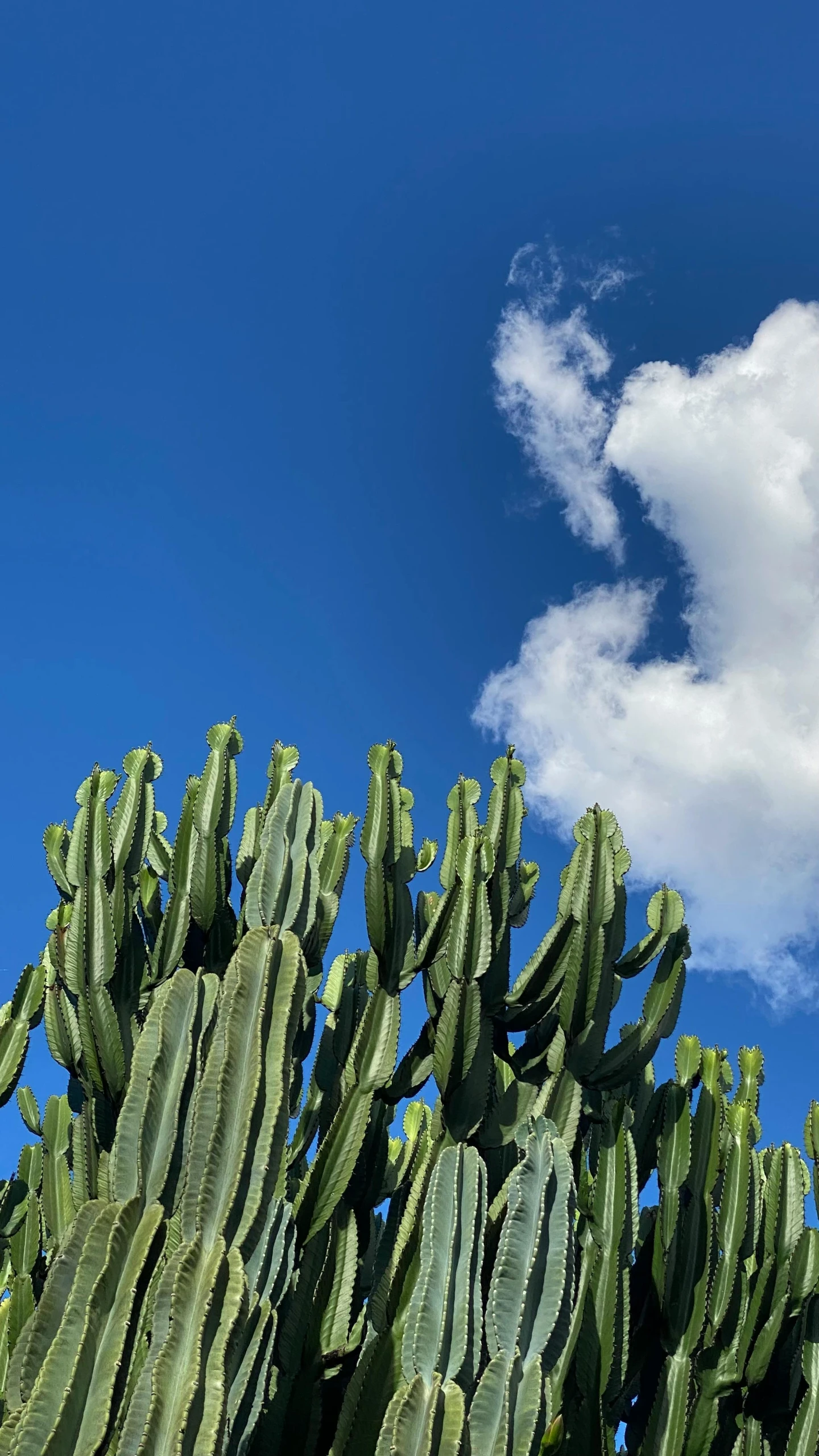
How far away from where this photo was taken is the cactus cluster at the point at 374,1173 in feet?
9.10

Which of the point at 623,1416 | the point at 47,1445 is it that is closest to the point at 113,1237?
the point at 47,1445

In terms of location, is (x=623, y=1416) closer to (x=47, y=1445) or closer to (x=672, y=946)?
(x=672, y=946)

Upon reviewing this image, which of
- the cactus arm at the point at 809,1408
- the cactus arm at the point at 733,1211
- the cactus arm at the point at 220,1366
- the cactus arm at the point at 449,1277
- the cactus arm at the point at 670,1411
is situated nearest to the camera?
the cactus arm at the point at 220,1366

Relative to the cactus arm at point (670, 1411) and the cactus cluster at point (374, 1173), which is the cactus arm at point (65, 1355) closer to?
the cactus cluster at point (374, 1173)

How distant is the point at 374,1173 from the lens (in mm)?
4203

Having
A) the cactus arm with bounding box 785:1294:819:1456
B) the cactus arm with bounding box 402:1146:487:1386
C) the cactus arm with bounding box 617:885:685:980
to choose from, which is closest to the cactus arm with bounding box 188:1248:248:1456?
the cactus arm with bounding box 402:1146:487:1386

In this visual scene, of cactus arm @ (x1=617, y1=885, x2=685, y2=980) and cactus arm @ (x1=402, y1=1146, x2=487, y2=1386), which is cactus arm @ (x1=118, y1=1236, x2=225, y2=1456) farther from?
cactus arm @ (x1=617, y1=885, x2=685, y2=980)

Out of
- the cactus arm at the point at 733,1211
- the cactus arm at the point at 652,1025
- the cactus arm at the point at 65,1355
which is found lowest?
the cactus arm at the point at 65,1355

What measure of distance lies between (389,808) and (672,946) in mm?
1533

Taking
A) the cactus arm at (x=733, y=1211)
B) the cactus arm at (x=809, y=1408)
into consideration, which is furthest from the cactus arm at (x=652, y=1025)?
the cactus arm at (x=809, y=1408)

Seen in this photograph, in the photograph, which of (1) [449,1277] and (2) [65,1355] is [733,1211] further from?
(2) [65,1355]

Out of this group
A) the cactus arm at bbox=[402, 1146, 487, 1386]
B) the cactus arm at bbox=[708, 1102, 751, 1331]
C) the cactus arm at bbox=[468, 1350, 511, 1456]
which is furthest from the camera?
the cactus arm at bbox=[708, 1102, 751, 1331]

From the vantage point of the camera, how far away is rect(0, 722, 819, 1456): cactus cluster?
277 centimetres

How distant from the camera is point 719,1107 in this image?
16.0ft
